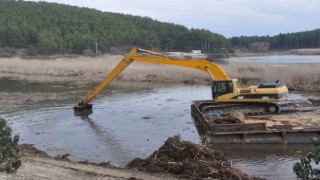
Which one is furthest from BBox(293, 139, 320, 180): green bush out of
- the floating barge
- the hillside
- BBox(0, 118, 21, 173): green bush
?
the hillside

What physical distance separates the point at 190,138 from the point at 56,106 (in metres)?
12.7

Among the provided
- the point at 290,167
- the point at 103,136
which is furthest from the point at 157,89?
the point at 290,167

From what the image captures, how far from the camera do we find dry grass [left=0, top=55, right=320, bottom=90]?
37.4 metres

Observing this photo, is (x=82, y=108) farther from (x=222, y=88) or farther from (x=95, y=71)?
(x=95, y=71)

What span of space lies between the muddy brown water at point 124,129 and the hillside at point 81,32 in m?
75.7

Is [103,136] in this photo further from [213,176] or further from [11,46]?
[11,46]

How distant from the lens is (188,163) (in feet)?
42.9

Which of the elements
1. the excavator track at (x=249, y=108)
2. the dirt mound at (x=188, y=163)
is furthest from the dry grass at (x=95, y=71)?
the dirt mound at (x=188, y=163)

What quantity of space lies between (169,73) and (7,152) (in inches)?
1400

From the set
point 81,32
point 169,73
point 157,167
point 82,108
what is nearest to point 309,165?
point 157,167

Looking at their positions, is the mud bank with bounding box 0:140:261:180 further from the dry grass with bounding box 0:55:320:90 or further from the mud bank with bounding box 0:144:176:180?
the dry grass with bounding box 0:55:320:90

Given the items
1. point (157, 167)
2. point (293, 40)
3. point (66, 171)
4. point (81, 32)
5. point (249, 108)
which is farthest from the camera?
point (293, 40)

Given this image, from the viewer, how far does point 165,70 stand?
154 feet

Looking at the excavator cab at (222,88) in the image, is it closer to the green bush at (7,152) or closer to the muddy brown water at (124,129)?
the muddy brown water at (124,129)
